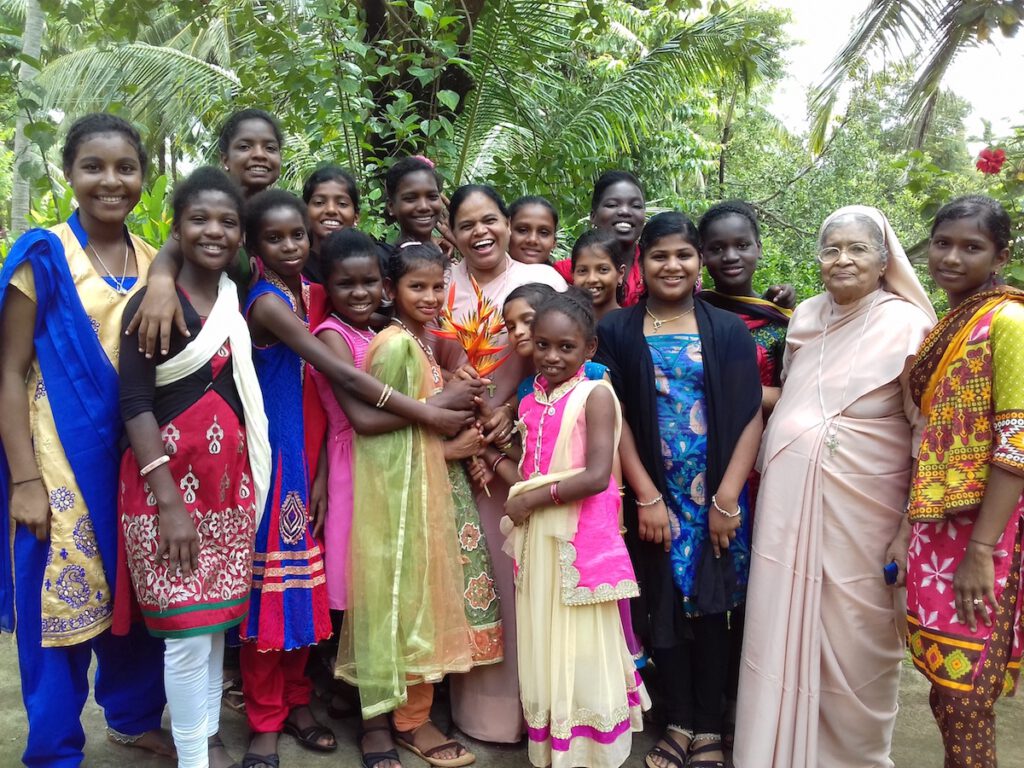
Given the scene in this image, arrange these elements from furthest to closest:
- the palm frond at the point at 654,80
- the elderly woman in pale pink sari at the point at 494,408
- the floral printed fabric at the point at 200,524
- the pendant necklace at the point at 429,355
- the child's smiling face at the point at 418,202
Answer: the palm frond at the point at 654,80 < the child's smiling face at the point at 418,202 < the elderly woman in pale pink sari at the point at 494,408 < the pendant necklace at the point at 429,355 < the floral printed fabric at the point at 200,524

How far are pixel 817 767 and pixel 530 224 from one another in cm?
240

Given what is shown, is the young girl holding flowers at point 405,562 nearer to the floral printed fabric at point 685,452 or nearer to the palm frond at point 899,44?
the floral printed fabric at point 685,452

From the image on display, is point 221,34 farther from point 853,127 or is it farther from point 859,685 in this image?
point 859,685

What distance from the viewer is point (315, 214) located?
3201 mm

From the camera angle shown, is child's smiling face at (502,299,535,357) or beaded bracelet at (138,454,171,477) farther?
child's smiling face at (502,299,535,357)

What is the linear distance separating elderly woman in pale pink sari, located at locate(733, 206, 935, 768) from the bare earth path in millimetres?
497

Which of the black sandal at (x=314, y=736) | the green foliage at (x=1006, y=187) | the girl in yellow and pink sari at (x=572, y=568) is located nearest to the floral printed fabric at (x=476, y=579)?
the girl in yellow and pink sari at (x=572, y=568)

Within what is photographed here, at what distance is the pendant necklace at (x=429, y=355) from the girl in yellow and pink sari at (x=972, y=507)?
5.43ft

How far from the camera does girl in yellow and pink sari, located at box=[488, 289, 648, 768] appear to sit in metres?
2.54

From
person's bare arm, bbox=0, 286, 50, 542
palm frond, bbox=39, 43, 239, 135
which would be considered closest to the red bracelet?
person's bare arm, bbox=0, 286, 50, 542

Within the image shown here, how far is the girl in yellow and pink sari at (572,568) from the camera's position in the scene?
2537mm

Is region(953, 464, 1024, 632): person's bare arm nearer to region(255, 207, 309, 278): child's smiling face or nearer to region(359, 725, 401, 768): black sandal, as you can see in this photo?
region(359, 725, 401, 768): black sandal

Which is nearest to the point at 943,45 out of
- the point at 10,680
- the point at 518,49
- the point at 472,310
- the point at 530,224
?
the point at 518,49

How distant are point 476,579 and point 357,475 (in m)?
0.59
